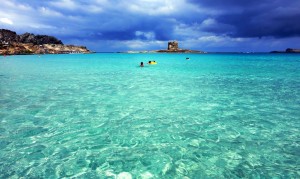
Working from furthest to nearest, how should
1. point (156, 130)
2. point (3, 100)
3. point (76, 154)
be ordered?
1. point (3, 100)
2. point (156, 130)
3. point (76, 154)

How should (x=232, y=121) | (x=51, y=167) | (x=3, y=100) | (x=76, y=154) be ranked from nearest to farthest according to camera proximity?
(x=51, y=167) < (x=76, y=154) < (x=232, y=121) < (x=3, y=100)

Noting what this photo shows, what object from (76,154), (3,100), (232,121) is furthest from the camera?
(3,100)

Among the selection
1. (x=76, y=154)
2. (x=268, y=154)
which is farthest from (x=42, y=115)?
(x=268, y=154)

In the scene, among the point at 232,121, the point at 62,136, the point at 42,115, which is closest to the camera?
the point at 62,136

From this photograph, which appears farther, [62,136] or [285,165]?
[62,136]

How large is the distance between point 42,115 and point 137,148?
7.89 meters

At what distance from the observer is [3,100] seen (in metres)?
18.5

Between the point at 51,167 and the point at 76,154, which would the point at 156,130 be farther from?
A: the point at 51,167

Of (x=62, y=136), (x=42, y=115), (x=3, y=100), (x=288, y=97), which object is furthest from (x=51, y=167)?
(x=288, y=97)

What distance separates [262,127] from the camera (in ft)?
40.0

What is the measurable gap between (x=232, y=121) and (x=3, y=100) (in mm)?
17736

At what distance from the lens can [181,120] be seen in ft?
44.1

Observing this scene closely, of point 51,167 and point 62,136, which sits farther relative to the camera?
point 62,136

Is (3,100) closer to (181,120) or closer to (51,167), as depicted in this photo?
(51,167)
